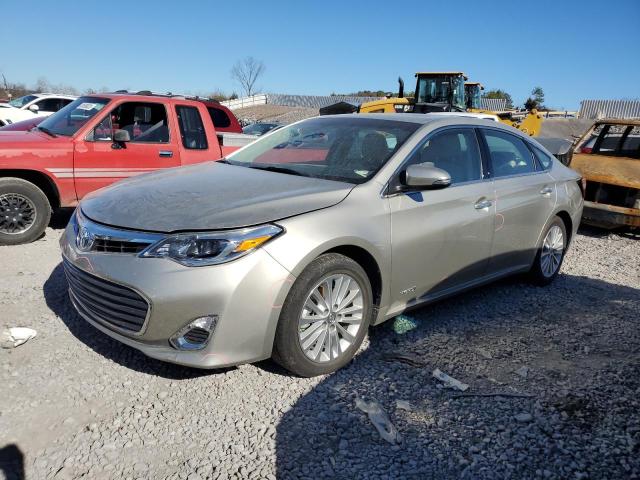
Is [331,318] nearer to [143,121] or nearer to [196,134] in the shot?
[196,134]

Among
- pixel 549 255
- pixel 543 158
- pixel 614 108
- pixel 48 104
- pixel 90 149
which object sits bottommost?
pixel 549 255

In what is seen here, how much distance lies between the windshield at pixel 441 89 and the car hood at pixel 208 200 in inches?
538

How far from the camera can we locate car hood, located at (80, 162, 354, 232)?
286cm

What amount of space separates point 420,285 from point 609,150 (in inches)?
267

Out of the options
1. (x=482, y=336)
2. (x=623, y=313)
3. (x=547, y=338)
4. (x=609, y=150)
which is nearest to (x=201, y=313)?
(x=482, y=336)

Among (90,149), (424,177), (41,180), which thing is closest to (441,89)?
(90,149)

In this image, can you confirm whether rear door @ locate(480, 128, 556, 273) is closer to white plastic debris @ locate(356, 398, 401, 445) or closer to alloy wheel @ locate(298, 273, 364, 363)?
alloy wheel @ locate(298, 273, 364, 363)

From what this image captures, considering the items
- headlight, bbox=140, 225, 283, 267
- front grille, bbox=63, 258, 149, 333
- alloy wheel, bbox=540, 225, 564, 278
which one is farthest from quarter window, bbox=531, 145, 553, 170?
front grille, bbox=63, 258, 149, 333

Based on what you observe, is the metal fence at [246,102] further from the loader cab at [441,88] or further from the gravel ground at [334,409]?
the gravel ground at [334,409]

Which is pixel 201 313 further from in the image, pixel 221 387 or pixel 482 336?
pixel 482 336

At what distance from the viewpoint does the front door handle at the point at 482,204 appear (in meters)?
4.07

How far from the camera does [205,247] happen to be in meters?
2.74

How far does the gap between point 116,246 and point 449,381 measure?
2.16 m

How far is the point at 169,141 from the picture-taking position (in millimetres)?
6602
